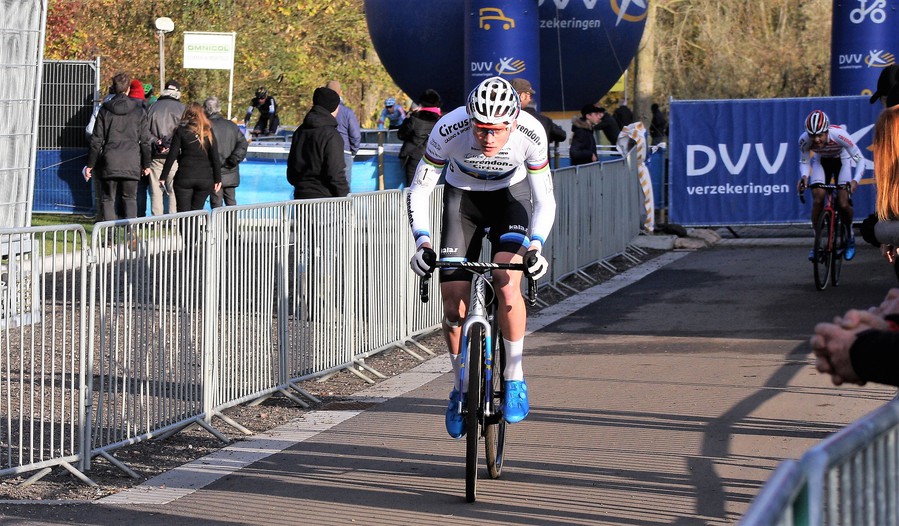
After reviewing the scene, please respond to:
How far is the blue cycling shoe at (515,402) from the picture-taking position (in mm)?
6516

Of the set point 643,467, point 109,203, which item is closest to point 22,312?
point 643,467

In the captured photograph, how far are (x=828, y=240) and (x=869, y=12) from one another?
8.22 metres

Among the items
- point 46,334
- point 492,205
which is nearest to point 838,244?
point 492,205

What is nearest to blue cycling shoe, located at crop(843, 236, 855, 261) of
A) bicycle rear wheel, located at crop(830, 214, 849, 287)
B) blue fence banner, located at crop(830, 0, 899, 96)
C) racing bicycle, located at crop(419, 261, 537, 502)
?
bicycle rear wheel, located at crop(830, 214, 849, 287)

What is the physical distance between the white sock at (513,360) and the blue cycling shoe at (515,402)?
33 mm

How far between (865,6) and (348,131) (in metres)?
8.96

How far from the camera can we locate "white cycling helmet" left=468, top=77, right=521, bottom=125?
6.42 m

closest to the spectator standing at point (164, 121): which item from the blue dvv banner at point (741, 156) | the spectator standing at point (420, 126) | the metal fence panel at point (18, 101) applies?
the spectator standing at point (420, 126)

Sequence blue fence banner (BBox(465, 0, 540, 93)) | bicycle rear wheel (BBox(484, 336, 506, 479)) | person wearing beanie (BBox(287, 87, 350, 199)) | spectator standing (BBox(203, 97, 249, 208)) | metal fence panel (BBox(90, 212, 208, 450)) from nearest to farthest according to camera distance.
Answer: bicycle rear wheel (BBox(484, 336, 506, 479))
metal fence panel (BBox(90, 212, 208, 450))
person wearing beanie (BBox(287, 87, 350, 199))
spectator standing (BBox(203, 97, 249, 208))
blue fence banner (BBox(465, 0, 540, 93))

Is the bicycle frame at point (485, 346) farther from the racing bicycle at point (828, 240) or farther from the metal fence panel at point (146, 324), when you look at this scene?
the racing bicycle at point (828, 240)

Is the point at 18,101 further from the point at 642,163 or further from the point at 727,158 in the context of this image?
the point at 727,158

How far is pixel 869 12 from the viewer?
21.1 meters

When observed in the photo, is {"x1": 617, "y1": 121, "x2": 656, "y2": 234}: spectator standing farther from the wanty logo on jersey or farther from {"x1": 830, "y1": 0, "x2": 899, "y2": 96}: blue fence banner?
the wanty logo on jersey

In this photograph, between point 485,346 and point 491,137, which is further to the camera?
point 491,137
